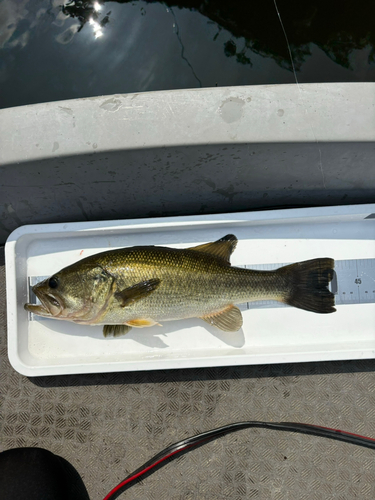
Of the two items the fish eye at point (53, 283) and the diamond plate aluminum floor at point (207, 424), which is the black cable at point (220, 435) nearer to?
the diamond plate aluminum floor at point (207, 424)

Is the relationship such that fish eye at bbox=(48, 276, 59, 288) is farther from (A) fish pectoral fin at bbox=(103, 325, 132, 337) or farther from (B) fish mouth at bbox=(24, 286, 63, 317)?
(A) fish pectoral fin at bbox=(103, 325, 132, 337)

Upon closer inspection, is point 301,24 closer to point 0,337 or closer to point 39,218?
point 39,218

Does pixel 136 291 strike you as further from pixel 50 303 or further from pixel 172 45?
pixel 172 45

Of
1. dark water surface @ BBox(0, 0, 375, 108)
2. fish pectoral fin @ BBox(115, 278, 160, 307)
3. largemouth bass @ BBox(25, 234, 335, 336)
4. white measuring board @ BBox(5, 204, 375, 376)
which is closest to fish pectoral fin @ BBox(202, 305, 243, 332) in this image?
largemouth bass @ BBox(25, 234, 335, 336)

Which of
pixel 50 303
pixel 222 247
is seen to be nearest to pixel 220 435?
pixel 222 247

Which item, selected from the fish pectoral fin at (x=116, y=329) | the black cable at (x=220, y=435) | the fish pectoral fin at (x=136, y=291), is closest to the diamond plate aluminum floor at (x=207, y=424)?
the black cable at (x=220, y=435)

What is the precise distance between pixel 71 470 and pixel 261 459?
50.2 inches

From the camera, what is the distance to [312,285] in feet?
6.60

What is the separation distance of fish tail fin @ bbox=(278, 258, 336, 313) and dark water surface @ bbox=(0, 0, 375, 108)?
205 centimetres

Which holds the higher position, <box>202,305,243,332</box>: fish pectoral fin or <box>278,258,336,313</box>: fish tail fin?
<box>278,258,336,313</box>: fish tail fin

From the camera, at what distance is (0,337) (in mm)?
2348

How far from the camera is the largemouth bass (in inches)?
73.6

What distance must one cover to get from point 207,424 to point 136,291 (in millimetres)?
1113

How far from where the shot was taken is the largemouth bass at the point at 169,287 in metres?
1.87
